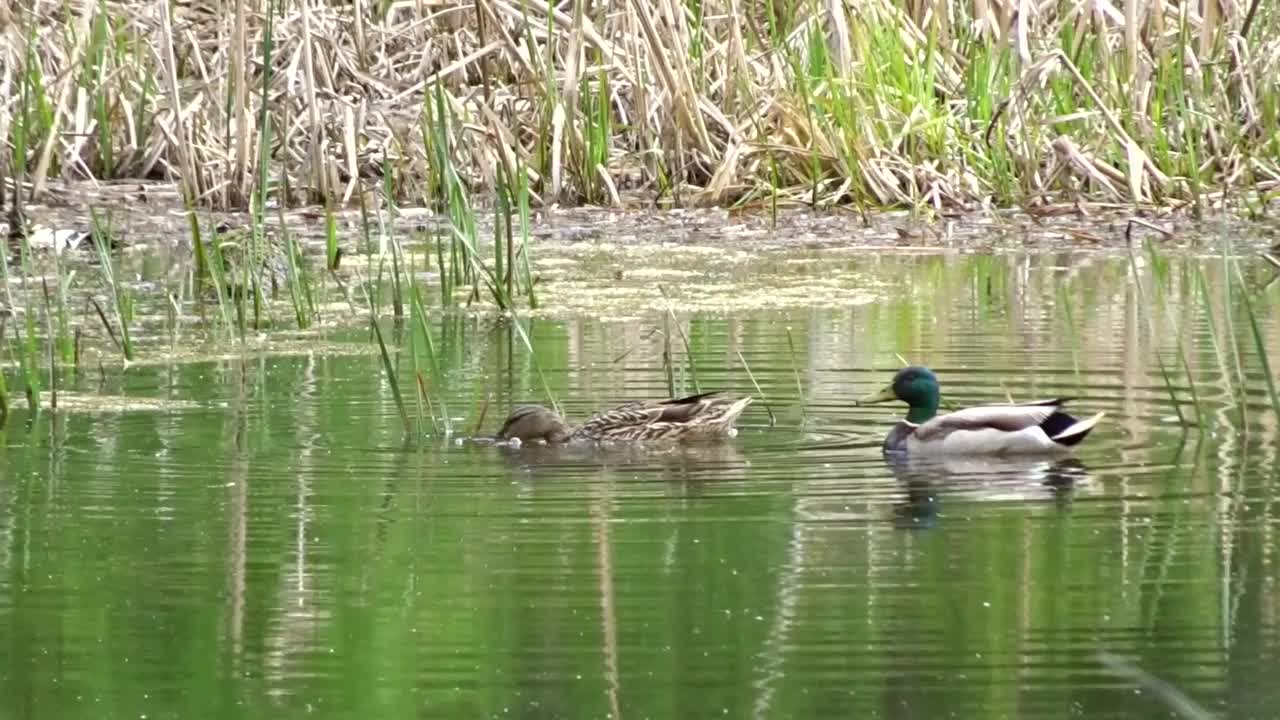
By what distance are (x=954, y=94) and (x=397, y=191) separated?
3.17 m

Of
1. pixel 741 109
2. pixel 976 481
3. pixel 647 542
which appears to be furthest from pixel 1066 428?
pixel 741 109

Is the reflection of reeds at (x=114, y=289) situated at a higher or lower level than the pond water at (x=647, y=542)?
higher

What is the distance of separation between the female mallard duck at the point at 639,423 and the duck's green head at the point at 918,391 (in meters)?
0.52

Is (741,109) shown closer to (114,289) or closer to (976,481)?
(114,289)

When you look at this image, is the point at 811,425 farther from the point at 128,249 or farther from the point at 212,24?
the point at 212,24

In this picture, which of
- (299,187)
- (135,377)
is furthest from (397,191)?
(135,377)

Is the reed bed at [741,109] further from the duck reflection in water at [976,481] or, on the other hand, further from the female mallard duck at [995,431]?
the duck reflection in water at [976,481]

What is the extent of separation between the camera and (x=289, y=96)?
14531 millimetres

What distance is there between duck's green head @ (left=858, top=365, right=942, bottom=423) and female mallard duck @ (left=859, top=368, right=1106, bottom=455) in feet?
0.68

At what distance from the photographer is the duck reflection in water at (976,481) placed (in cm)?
697

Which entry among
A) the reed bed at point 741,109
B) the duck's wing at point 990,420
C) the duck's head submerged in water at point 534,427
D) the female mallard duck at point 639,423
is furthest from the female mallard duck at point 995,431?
the reed bed at point 741,109

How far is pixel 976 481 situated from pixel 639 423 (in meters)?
1.22

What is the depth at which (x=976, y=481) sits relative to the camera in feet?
24.8

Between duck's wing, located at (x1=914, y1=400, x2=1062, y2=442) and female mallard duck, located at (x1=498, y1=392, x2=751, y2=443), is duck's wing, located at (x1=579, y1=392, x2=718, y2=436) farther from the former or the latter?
duck's wing, located at (x1=914, y1=400, x2=1062, y2=442)
